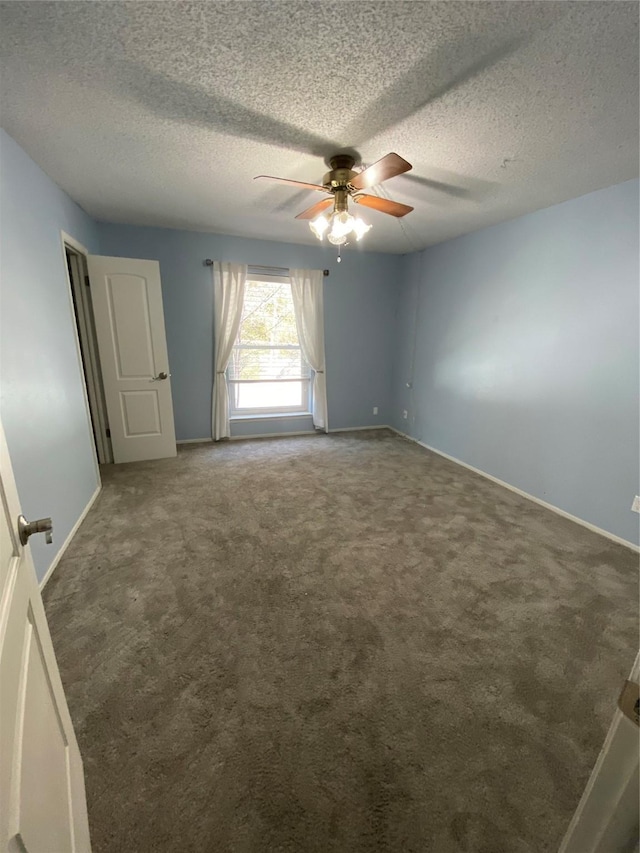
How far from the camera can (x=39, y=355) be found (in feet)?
6.91

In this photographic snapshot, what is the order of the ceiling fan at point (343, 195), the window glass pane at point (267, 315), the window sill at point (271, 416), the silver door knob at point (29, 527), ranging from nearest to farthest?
the silver door knob at point (29, 527), the ceiling fan at point (343, 195), the window glass pane at point (267, 315), the window sill at point (271, 416)

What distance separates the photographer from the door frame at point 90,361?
3.24 meters

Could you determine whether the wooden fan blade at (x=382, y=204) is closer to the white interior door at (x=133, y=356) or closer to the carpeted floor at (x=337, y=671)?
the carpeted floor at (x=337, y=671)

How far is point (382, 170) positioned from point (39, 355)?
2.23 m

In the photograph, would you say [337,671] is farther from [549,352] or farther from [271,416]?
[271,416]

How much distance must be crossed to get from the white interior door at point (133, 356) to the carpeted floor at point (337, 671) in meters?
1.13

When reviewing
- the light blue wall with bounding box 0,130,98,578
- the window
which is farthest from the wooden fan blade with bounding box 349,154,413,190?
the window

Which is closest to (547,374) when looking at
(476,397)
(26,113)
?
(476,397)

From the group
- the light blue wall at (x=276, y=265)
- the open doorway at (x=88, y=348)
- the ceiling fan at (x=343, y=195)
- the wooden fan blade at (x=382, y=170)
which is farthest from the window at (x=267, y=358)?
the wooden fan blade at (x=382, y=170)

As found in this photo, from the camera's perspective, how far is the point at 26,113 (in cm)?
171

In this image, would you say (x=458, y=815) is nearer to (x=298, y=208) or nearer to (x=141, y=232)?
(x=298, y=208)

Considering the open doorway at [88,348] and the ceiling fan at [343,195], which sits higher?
the ceiling fan at [343,195]

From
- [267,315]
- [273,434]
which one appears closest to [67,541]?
[273,434]

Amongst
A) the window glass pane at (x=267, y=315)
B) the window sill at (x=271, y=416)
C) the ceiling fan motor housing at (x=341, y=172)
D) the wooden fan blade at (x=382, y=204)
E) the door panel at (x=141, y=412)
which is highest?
the ceiling fan motor housing at (x=341, y=172)
